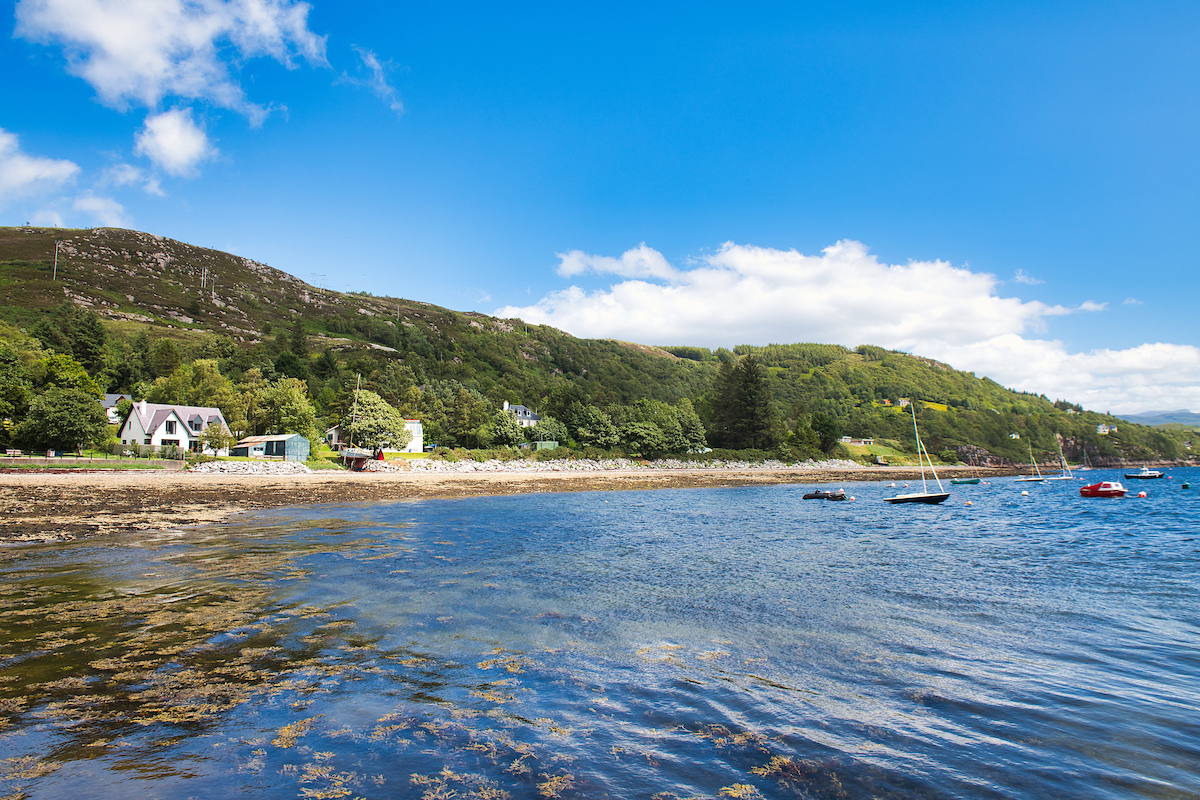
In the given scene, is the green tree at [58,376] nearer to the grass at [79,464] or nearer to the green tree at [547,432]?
the grass at [79,464]

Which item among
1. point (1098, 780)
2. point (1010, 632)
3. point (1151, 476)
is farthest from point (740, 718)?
point (1151, 476)

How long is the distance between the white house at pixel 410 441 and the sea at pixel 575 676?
62.7 m

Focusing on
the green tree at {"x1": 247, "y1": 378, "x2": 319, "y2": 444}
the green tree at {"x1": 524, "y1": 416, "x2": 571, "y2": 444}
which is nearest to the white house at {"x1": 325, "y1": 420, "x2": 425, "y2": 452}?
the green tree at {"x1": 247, "y1": 378, "x2": 319, "y2": 444}

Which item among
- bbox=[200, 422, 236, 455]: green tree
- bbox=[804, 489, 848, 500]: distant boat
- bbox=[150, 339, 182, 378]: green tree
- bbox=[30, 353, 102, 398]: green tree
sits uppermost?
bbox=[150, 339, 182, 378]: green tree

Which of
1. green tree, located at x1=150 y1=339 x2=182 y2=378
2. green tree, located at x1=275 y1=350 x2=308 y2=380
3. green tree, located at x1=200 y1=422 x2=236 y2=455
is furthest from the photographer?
green tree, located at x1=275 y1=350 x2=308 y2=380

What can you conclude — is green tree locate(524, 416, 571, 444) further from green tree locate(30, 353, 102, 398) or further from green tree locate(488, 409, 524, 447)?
green tree locate(30, 353, 102, 398)

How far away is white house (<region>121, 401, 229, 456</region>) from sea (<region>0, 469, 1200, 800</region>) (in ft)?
193

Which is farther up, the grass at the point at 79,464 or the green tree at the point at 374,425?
the green tree at the point at 374,425

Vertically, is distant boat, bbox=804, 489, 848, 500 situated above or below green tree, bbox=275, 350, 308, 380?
below

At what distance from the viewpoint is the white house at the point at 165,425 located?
65.6 m

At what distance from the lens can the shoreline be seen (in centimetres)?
2144

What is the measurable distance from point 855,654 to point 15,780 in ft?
35.6

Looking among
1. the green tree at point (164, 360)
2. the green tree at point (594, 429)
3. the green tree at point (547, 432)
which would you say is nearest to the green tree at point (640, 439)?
the green tree at point (594, 429)

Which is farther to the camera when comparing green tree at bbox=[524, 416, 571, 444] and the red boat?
green tree at bbox=[524, 416, 571, 444]
